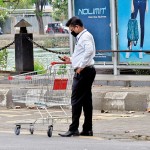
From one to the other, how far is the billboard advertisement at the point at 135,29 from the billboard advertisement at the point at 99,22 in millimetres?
432

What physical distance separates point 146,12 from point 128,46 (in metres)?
0.93

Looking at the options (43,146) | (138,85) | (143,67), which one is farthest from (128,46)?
(43,146)

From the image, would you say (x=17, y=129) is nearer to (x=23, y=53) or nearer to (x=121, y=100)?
(x=121, y=100)

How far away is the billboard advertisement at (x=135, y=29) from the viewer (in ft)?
57.6

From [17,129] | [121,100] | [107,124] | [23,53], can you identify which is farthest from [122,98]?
[23,53]

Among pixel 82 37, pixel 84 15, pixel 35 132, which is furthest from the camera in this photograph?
pixel 84 15

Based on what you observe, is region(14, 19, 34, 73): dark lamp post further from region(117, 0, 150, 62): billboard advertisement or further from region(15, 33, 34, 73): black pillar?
region(117, 0, 150, 62): billboard advertisement

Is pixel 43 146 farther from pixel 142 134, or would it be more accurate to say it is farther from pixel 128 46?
pixel 128 46

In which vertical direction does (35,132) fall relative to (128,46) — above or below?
below

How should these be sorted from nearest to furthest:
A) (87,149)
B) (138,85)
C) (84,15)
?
(87,149) → (138,85) → (84,15)

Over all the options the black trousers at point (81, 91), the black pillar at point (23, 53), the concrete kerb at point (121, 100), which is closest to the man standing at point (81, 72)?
the black trousers at point (81, 91)

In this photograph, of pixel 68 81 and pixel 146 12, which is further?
pixel 146 12

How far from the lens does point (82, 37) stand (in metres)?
11.6

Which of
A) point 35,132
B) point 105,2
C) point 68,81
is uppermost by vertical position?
point 105,2
